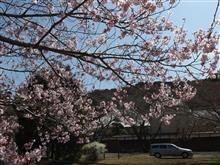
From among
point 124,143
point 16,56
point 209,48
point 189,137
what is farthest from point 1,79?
point 124,143

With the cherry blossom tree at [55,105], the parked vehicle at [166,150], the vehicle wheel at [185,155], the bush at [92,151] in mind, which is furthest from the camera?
the parked vehicle at [166,150]

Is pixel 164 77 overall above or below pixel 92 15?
below

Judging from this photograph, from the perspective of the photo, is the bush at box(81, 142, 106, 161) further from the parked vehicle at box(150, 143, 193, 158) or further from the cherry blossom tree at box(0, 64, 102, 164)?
the cherry blossom tree at box(0, 64, 102, 164)

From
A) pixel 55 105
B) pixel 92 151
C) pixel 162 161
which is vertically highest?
pixel 55 105

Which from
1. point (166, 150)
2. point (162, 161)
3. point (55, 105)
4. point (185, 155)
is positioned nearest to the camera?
point (55, 105)

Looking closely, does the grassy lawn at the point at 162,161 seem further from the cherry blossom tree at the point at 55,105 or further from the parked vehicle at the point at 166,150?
the cherry blossom tree at the point at 55,105

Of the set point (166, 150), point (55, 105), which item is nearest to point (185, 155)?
point (166, 150)

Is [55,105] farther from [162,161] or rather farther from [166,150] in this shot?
[166,150]

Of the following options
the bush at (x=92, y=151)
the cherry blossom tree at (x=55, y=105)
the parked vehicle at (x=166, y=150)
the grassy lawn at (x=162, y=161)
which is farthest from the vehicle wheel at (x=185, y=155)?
the cherry blossom tree at (x=55, y=105)

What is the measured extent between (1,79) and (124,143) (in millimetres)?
40174

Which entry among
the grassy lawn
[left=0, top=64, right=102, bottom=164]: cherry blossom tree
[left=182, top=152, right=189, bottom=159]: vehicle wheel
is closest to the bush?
the grassy lawn

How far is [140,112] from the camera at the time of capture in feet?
32.2

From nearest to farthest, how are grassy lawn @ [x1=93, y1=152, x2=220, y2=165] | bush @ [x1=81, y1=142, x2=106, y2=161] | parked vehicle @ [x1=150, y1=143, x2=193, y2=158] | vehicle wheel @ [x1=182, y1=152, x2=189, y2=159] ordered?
grassy lawn @ [x1=93, y1=152, x2=220, y2=165], bush @ [x1=81, y1=142, x2=106, y2=161], vehicle wheel @ [x1=182, y1=152, x2=189, y2=159], parked vehicle @ [x1=150, y1=143, x2=193, y2=158]

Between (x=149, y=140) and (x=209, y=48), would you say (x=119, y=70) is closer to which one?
(x=209, y=48)
